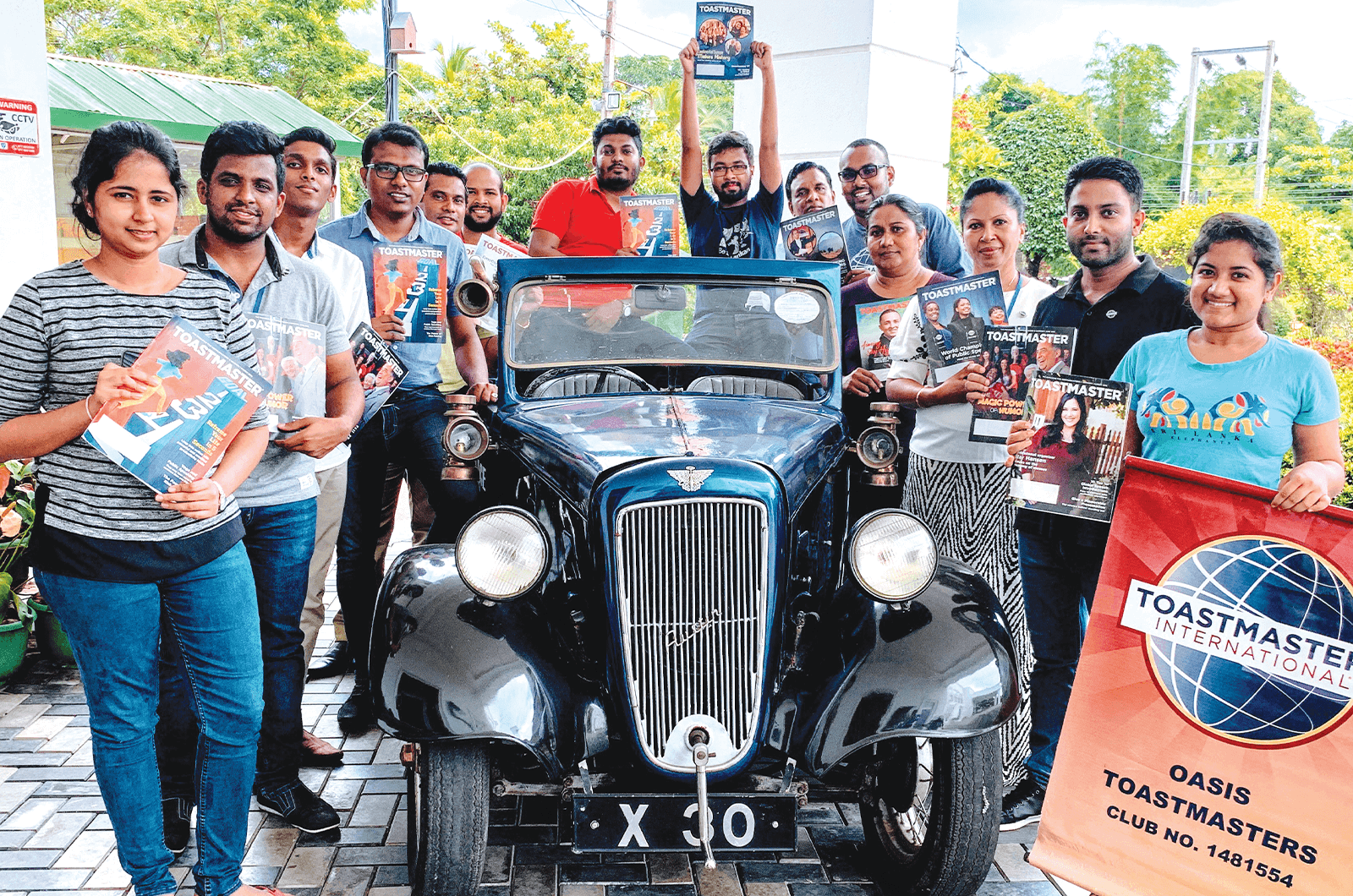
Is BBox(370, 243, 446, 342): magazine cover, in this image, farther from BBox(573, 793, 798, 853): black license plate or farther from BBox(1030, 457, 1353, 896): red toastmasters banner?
BBox(1030, 457, 1353, 896): red toastmasters banner

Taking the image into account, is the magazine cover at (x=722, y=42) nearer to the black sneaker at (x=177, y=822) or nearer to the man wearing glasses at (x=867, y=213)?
the man wearing glasses at (x=867, y=213)

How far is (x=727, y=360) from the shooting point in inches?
148

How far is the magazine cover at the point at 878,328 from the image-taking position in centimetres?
418

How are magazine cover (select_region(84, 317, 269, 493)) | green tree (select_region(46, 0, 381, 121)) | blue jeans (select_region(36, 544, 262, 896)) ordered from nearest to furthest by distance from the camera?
magazine cover (select_region(84, 317, 269, 493)) → blue jeans (select_region(36, 544, 262, 896)) → green tree (select_region(46, 0, 381, 121))

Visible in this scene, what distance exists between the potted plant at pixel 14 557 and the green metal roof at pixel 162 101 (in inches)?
319

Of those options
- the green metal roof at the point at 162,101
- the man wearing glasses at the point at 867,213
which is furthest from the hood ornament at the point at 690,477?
the green metal roof at the point at 162,101

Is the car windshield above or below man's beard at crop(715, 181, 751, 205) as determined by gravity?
below

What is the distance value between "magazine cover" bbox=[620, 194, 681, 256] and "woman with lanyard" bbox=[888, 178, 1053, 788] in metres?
1.38

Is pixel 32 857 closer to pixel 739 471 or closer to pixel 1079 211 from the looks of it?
pixel 739 471

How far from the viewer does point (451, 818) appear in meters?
2.60

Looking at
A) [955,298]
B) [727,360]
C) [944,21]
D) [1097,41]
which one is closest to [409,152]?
[727,360]

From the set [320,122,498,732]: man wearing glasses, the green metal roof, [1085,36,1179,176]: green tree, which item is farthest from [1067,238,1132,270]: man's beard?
[1085,36,1179,176]: green tree

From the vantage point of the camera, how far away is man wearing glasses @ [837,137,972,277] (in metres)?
4.89

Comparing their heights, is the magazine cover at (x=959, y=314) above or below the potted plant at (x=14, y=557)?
above
